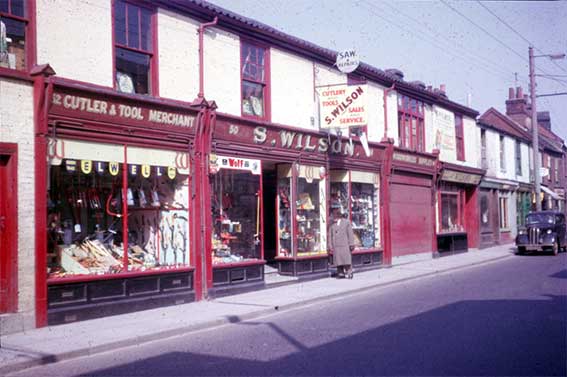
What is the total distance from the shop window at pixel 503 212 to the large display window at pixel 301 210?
1996 centimetres

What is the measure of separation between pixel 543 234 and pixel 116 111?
69.7ft

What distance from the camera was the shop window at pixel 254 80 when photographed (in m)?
15.7

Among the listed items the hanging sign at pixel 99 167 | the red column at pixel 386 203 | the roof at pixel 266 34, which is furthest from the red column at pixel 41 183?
the red column at pixel 386 203

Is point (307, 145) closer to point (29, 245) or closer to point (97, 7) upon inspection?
point (97, 7)

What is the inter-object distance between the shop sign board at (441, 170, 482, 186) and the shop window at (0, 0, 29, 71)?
20275 mm

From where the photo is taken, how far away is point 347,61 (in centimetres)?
1753

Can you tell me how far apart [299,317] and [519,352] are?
186 inches

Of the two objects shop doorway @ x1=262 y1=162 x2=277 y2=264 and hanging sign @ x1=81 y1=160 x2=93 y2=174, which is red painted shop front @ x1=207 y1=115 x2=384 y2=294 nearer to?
shop doorway @ x1=262 y1=162 x2=277 y2=264

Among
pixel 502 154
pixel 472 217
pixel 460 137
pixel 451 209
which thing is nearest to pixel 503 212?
pixel 502 154

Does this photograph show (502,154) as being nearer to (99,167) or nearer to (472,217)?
(472,217)

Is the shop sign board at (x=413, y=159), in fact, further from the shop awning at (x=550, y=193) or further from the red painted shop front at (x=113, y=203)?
the shop awning at (x=550, y=193)

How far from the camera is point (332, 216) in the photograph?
18922 millimetres

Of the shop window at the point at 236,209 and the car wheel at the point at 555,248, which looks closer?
the shop window at the point at 236,209

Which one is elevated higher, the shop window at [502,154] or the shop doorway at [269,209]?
the shop window at [502,154]
